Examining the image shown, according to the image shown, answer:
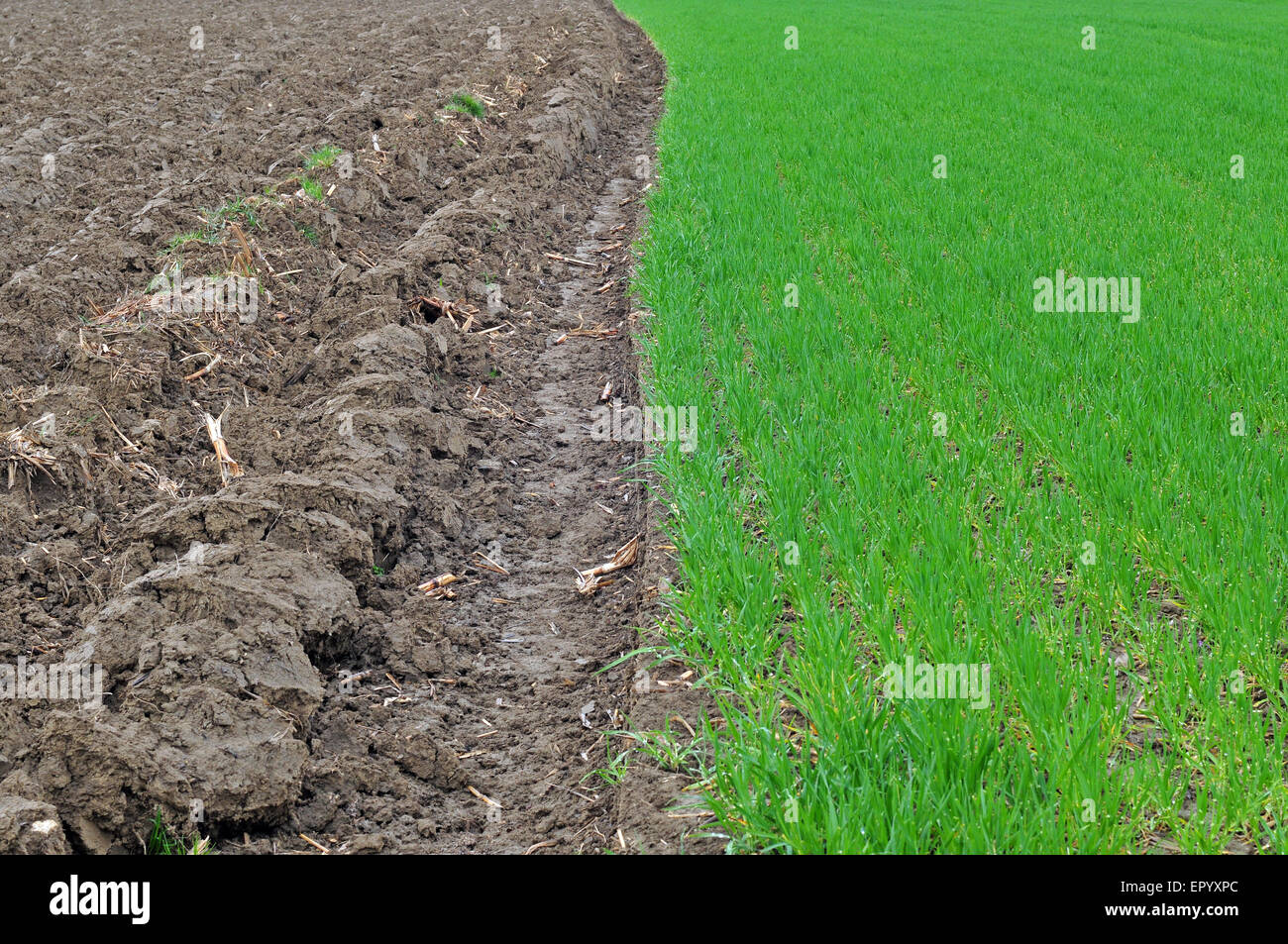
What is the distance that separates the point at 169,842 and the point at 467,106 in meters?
8.35

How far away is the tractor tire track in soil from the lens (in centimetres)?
238

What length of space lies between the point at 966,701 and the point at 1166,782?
411mm

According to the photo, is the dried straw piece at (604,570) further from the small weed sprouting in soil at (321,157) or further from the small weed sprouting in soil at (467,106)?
the small weed sprouting in soil at (467,106)

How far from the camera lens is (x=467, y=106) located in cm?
930

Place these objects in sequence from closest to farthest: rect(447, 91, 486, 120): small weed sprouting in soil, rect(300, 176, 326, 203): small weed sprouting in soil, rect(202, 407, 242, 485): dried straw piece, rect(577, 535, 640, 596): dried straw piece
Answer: rect(577, 535, 640, 596): dried straw piece → rect(202, 407, 242, 485): dried straw piece → rect(300, 176, 326, 203): small weed sprouting in soil → rect(447, 91, 486, 120): small weed sprouting in soil

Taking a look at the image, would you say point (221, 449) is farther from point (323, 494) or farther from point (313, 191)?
point (313, 191)

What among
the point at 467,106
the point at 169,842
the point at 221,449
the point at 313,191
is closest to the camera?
the point at 169,842

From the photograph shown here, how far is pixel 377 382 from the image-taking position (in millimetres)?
4336

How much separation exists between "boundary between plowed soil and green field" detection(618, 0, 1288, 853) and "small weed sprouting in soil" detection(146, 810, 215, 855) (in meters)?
1.14

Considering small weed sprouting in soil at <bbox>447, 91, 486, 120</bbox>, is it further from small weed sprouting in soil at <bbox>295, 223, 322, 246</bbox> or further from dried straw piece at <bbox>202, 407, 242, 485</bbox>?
dried straw piece at <bbox>202, 407, 242, 485</bbox>

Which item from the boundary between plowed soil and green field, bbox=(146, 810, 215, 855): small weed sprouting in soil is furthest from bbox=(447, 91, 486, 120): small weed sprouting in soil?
bbox=(146, 810, 215, 855): small weed sprouting in soil

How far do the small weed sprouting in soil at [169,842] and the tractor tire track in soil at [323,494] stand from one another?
36 mm

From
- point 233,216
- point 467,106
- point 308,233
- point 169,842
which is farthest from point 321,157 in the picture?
point 169,842
